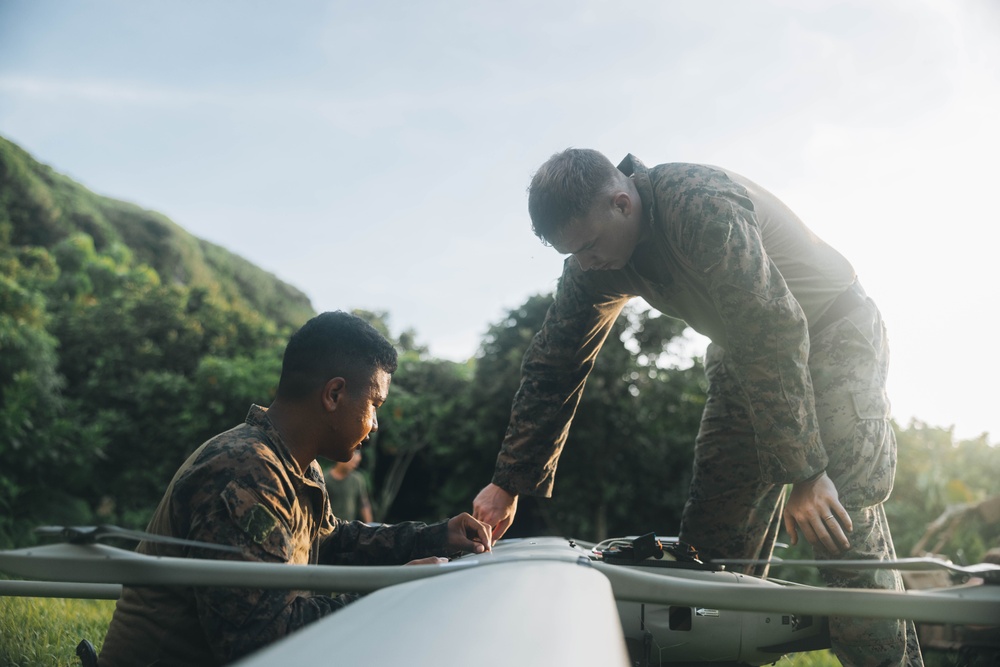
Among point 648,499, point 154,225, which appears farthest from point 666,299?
point 154,225

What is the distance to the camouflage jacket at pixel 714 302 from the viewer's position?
8.37 feet

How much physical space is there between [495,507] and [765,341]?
1.42 meters

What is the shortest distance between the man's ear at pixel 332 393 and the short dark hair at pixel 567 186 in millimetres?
1025

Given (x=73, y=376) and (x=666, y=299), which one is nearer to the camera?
(x=666, y=299)

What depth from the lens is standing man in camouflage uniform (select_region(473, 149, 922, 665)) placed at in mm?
2557

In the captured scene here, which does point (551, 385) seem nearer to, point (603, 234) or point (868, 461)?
point (603, 234)

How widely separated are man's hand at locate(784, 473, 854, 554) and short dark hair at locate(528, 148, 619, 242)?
118cm

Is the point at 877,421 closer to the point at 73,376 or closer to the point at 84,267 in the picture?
the point at 73,376

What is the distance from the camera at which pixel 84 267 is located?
616 inches

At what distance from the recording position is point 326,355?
2332mm

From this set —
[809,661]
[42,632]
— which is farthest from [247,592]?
[809,661]

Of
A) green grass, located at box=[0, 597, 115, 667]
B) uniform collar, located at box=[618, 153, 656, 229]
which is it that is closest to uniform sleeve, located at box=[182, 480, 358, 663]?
green grass, located at box=[0, 597, 115, 667]

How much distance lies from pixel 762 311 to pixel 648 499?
926 cm

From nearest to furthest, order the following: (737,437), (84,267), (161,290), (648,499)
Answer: (737,437) → (648,499) → (161,290) → (84,267)
